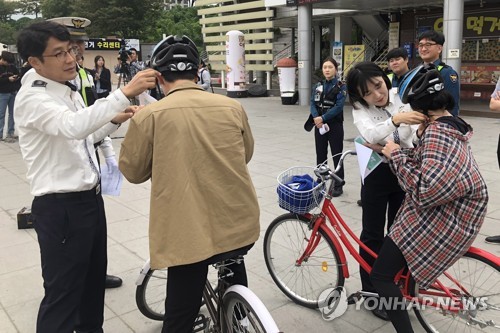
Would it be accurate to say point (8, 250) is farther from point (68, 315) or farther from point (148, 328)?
point (68, 315)

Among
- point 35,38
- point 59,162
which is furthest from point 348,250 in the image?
point 35,38

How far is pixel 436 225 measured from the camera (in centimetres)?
228

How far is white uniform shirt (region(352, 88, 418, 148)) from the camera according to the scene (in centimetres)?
272

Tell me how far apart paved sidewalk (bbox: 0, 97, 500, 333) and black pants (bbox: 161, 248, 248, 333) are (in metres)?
1.08

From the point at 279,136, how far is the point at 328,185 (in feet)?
23.1

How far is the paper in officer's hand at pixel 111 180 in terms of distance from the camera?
3.03 meters

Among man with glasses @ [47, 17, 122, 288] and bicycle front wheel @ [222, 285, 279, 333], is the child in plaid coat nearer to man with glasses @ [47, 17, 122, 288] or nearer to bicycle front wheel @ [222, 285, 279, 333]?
bicycle front wheel @ [222, 285, 279, 333]

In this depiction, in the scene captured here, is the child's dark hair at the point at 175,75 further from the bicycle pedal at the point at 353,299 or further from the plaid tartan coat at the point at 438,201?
the bicycle pedal at the point at 353,299

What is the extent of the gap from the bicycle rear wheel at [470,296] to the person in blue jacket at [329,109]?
9.50ft

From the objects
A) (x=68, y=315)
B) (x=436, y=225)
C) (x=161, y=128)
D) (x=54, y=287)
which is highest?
(x=161, y=128)

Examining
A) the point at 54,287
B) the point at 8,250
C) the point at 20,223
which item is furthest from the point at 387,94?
the point at 20,223

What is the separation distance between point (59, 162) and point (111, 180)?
841mm

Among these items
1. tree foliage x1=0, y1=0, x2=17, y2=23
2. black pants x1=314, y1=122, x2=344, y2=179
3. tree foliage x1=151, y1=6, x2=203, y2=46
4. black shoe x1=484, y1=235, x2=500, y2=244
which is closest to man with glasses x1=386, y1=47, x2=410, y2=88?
black pants x1=314, y1=122, x2=344, y2=179

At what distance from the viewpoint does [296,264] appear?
3277mm
